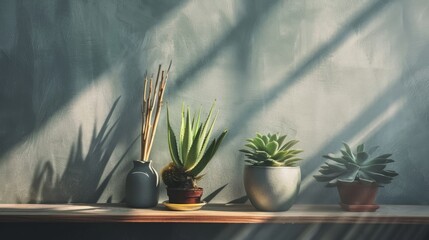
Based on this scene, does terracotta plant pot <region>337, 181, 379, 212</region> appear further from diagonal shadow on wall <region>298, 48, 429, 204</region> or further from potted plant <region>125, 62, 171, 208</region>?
potted plant <region>125, 62, 171, 208</region>

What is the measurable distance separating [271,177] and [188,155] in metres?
0.27

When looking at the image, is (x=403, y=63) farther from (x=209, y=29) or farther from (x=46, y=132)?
(x=46, y=132)

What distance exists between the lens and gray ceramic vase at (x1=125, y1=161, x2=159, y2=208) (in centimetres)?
155

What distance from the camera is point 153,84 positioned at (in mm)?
1718

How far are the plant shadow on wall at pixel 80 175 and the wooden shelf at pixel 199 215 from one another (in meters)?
0.08

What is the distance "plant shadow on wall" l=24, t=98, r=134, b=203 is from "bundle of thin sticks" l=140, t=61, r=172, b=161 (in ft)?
0.39

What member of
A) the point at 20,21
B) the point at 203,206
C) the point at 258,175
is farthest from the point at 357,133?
the point at 20,21

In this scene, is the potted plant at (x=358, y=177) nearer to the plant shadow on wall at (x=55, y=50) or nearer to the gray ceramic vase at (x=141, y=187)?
the gray ceramic vase at (x=141, y=187)

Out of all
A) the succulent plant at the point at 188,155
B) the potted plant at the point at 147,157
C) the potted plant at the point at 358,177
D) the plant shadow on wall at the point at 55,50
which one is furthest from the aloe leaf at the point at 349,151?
the plant shadow on wall at the point at 55,50

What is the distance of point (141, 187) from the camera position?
1.55 metres

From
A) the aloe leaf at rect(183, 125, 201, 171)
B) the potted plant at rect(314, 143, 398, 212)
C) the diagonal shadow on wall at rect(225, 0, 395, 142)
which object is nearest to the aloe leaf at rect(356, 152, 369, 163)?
the potted plant at rect(314, 143, 398, 212)

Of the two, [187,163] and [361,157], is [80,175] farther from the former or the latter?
[361,157]

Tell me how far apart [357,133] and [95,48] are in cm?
100

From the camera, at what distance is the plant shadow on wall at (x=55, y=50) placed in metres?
1.69
